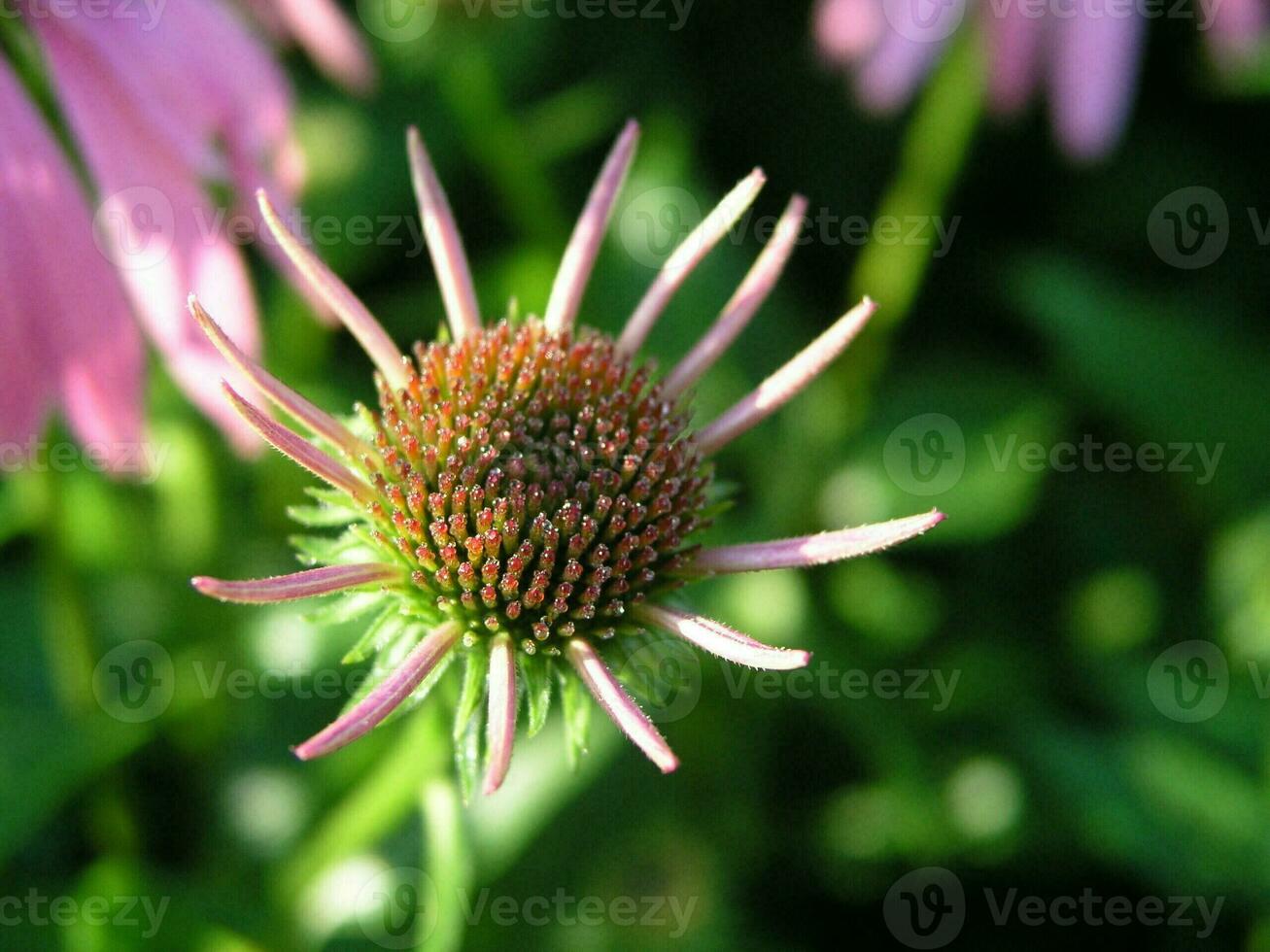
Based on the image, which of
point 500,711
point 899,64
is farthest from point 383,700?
point 899,64

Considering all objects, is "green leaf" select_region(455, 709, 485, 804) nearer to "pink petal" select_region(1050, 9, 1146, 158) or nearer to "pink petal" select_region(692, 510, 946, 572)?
"pink petal" select_region(692, 510, 946, 572)

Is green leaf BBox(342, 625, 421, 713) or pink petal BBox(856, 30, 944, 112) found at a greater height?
pink petal BBox(856, 30, 944, 112)

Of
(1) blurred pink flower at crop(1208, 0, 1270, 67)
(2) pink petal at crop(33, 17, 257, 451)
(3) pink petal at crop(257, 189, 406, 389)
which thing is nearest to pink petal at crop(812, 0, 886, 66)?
(1) blurred pink flower at crop(1208, 0, 1270, 67)

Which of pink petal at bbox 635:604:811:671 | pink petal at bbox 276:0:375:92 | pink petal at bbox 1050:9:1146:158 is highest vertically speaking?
pink petal at bbox 276:0:375:92

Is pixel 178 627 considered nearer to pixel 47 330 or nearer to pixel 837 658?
pixel 47 330

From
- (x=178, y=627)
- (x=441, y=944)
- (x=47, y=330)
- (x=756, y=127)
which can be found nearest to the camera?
(x=441, y=944)

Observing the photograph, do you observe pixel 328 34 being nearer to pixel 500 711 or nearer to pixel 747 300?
pixel 747 300

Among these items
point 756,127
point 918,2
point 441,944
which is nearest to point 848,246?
point 756,127

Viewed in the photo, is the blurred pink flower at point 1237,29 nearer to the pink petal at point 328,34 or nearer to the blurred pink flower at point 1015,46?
the blurred pink flower at point 1015,46
